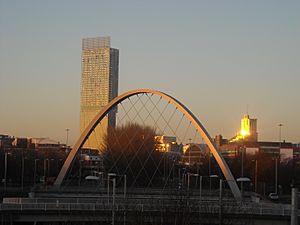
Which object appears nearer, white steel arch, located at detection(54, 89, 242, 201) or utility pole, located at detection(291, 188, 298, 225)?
utility pole, located at detection(291, 188, 298, 225)

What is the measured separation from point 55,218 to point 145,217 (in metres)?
17.0

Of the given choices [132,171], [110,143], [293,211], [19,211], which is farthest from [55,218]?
[110,143]

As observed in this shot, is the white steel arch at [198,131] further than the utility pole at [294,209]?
Yes

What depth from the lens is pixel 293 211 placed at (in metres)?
14.8

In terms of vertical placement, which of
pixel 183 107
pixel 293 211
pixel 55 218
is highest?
pixel 183 107

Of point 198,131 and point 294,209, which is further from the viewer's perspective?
point 198,131

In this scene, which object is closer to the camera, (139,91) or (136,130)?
(139,91)

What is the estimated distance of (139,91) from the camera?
72.5 meters

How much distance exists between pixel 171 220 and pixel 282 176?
77.4m

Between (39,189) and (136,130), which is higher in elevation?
(136,130)

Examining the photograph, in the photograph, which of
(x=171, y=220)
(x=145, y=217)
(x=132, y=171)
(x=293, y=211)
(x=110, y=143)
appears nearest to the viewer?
(x=293, y=211)

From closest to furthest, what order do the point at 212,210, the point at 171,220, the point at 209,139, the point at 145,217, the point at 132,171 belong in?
the point at 171,220
the point at 145,217
the point at 212,210
the point at 209,139
the point at 132,171

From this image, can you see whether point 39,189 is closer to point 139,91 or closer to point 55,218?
point 139,91

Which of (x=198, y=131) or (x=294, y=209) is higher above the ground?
(x=198, y=131)
